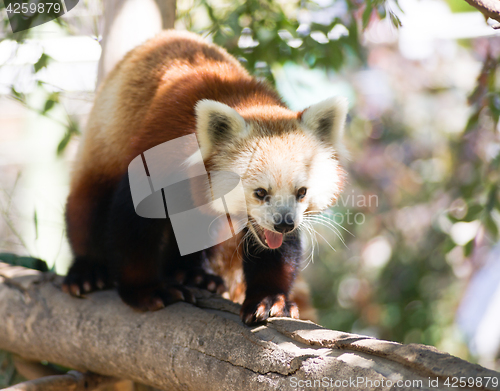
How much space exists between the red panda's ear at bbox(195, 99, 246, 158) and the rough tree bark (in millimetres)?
849

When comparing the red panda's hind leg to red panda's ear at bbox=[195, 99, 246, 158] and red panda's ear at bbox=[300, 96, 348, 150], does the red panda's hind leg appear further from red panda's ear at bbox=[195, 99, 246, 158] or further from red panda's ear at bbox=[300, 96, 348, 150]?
red panda's ear at bbox=[300, 96, 348, 150]

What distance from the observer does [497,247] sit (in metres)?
5.52

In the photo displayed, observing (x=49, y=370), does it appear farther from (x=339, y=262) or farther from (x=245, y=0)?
(x=339, y=262)

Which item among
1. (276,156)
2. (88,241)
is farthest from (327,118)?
(88,241)

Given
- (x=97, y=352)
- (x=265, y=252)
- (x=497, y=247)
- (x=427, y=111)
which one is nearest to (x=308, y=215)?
(x=265, y=252)

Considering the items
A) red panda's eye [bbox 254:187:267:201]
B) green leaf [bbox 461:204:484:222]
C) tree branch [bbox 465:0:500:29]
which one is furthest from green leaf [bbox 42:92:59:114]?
green leaf [bbox 461:204:484:222]

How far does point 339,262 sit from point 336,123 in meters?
4.30

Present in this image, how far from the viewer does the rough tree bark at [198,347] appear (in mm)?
1501

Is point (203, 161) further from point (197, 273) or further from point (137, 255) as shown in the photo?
point (197, 273)

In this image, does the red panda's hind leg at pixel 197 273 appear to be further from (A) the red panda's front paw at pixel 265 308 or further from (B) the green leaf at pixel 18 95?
(B) the green leaf at pixel 18 95

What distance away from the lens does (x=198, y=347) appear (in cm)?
202

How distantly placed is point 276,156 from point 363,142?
4.43 m

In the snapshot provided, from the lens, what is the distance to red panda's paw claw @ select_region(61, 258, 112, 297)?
8.61ft

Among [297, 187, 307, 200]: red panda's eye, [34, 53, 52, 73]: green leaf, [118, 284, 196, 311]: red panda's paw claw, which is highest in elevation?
[34, 53, 52, 73]: green leaf
